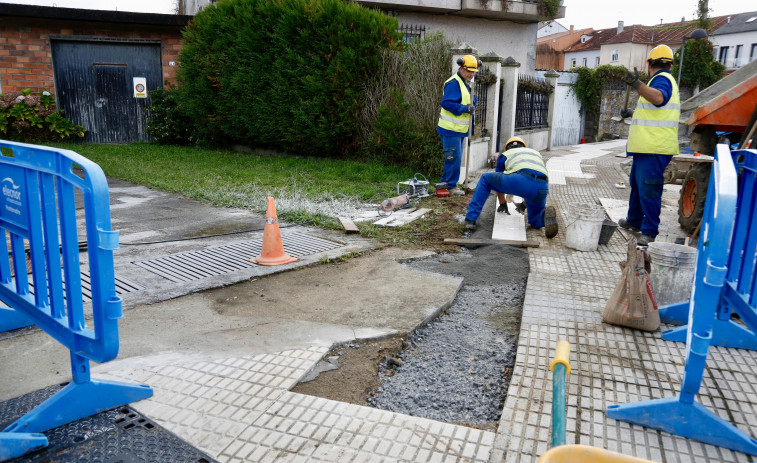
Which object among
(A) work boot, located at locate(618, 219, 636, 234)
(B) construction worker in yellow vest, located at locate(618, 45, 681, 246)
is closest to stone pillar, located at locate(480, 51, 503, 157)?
(A) work boot, located at locate(618, 219, 636, 234)

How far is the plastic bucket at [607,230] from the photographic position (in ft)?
19.6

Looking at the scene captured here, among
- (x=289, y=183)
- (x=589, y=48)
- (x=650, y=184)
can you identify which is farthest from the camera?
(x=589, y=48)

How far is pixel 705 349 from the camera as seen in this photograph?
2488mm

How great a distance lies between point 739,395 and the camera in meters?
2.99

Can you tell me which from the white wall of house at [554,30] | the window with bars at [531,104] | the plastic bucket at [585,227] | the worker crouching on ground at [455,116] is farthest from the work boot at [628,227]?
the white wall of house at [554,30]

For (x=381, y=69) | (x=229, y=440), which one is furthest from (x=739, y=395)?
(x=381, y=69)

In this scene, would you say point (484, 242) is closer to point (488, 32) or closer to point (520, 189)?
point (520, 189)

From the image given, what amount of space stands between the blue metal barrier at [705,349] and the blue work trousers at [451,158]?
613 cm

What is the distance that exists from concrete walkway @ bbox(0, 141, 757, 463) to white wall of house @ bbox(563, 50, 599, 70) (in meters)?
54.8

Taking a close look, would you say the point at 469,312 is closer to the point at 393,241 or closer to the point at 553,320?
the point at 553,320

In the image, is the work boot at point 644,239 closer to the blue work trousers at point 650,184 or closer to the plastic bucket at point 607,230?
the blue work trousers at point 650,184

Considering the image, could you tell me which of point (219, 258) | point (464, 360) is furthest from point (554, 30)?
point (464, 360)

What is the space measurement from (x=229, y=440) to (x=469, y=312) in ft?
7.41

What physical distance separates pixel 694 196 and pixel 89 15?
14.9 m
